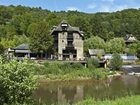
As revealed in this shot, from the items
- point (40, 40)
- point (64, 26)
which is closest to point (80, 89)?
point (40, 40)

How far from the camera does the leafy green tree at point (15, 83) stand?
24000mm

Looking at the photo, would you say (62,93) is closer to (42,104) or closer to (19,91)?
(42,104)

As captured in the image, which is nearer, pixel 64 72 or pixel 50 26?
pixel 64 72

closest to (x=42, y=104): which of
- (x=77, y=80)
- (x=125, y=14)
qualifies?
(x=77, y=80)

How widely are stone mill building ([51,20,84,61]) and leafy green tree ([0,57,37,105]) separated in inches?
2279

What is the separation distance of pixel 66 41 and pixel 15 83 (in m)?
60.4

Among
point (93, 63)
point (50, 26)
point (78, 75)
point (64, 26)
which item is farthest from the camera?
point (50, 26)

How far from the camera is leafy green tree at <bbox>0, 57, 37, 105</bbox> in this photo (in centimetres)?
2400

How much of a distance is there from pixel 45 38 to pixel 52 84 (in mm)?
25041

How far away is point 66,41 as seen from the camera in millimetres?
84312

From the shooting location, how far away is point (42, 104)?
108ft

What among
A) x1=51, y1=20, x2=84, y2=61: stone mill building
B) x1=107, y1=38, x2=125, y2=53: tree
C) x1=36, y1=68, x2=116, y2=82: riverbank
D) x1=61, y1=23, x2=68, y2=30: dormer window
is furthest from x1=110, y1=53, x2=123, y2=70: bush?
x1=107, y1=38, x2=125, y2=53: tree

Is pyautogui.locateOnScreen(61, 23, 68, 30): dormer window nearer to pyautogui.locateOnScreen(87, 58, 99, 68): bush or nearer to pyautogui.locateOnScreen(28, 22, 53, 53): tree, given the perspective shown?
pyautogui.locateOnScreen(28, 22, 53, 53): tree

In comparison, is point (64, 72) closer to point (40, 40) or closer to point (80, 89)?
point (80, 89)
